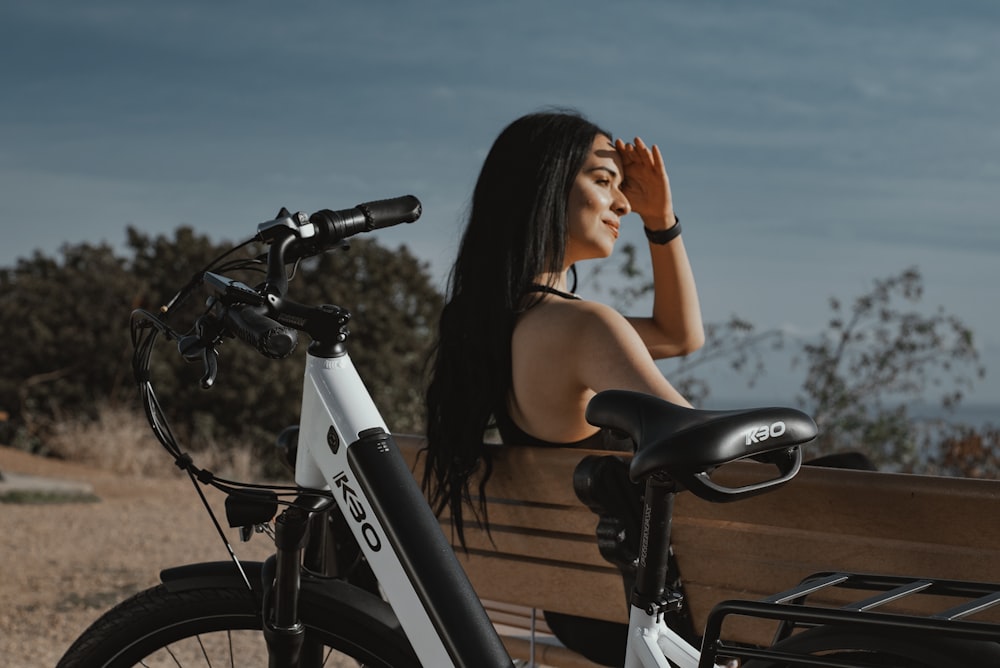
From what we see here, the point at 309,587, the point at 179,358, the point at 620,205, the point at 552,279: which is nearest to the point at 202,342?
the point at 309,587

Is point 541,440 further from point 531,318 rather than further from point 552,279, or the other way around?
point 552,279

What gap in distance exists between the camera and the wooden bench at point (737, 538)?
6.48 ft

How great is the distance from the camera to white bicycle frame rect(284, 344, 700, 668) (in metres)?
1.73

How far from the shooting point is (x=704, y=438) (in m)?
1.59

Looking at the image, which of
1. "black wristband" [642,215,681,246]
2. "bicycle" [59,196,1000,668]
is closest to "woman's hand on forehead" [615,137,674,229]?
"black wristband" [642,215,681,246]

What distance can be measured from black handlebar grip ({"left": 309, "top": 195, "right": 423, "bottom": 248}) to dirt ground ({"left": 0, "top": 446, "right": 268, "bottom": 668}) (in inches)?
128

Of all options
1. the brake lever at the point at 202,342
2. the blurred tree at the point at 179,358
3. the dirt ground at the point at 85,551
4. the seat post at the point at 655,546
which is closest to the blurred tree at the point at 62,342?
the blurred tree at the point at 179,358

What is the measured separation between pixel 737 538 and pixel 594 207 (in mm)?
1074

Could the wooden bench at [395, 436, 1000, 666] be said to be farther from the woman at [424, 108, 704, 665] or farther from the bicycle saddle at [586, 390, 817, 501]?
the bicycle saddle at [586, 390, 817, 501]

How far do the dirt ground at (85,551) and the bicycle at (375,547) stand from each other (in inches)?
114

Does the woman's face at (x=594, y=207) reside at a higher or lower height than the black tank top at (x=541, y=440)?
higher

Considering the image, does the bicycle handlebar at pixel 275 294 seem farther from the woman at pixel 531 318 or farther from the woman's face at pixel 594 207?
the woman's face at pixel 594 207

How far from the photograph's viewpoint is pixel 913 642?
1.62m

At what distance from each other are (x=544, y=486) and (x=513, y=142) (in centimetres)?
95
